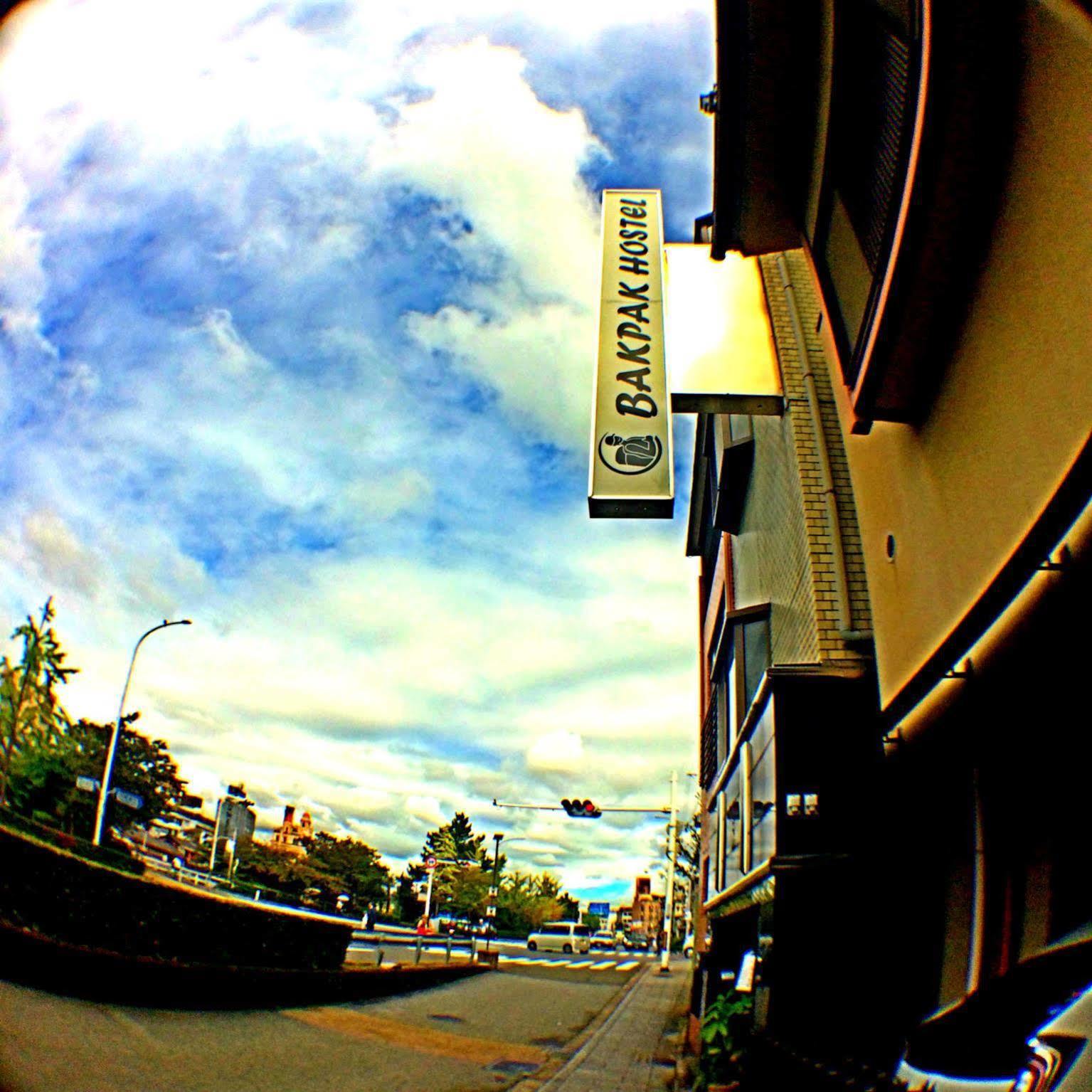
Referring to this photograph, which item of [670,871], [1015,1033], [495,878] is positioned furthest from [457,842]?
[1015,1033]

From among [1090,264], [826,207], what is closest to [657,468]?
[826,207]

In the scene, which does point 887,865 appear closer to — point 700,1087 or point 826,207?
point 700,1087

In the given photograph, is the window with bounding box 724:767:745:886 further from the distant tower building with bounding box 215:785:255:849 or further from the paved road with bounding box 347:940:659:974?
the distant tower building with bounding box 215:785:255:849

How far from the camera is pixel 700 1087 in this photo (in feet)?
22.5

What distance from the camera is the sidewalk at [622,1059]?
336 inches

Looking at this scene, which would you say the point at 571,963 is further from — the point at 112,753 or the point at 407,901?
the point at 407,901

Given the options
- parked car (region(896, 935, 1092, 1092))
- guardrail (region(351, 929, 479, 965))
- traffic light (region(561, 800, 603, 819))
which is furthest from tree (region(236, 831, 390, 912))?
parked car (region(896, 935, 1092, 1092))

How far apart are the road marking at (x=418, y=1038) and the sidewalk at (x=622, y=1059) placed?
0.82 metres

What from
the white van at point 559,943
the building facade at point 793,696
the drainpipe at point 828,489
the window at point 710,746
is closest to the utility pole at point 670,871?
the white van at point 559,943

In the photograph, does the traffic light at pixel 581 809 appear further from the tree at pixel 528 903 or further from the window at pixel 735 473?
the tree at pixel 528 903

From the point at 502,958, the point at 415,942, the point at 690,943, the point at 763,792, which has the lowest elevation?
the point at 690,943

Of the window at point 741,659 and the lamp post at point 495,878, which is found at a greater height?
the window at point 741,659

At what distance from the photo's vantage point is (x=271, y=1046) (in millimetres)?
8133

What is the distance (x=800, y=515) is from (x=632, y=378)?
267cm
